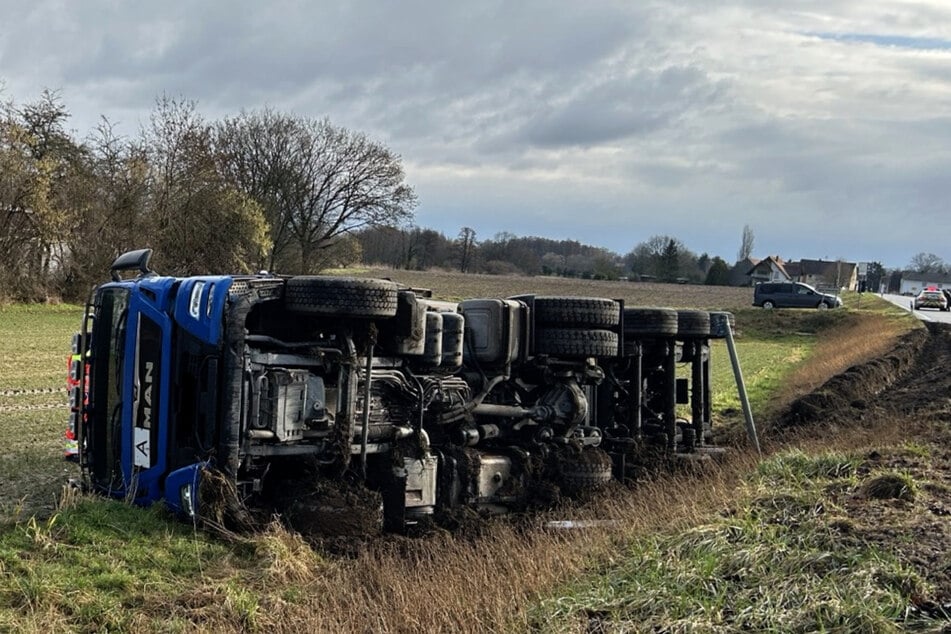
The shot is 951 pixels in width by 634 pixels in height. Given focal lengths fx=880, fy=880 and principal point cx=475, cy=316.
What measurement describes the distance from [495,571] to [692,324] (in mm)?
4622

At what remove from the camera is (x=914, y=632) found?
341cm

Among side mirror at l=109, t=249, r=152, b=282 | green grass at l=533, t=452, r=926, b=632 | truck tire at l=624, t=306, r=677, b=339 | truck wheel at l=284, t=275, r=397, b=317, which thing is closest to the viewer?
green grass at l=533, t=452, r=926, b=632

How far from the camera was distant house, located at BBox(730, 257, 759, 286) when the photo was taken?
299 ft

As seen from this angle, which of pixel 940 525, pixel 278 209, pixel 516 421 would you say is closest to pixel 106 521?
pixel 516 421

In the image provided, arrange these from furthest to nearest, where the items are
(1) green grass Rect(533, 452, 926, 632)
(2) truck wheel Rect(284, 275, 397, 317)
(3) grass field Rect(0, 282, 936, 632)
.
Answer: (2) truck wheel Rect(284, 275, 397, 317), (3) grass field Rect(0, 282, 936, 632), (1) green grass Rect(533, 452, 926, 632)

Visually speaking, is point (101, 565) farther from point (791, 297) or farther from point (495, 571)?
point (791, 297)

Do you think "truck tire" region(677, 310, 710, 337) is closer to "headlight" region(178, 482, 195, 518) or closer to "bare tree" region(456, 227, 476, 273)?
"headlight" region(178, 482, 195, 518)

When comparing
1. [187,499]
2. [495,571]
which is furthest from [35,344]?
[495,571]

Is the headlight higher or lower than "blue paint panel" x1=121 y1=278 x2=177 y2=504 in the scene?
lower

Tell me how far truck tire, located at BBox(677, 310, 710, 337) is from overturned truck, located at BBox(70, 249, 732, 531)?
1512 mm

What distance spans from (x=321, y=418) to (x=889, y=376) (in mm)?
→ 13521

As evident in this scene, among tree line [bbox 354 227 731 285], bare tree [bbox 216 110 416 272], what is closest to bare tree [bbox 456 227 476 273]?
tree line [bbox 354 227 731 285]

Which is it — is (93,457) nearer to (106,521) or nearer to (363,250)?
(106,521)

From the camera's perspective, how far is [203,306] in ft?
17.6
